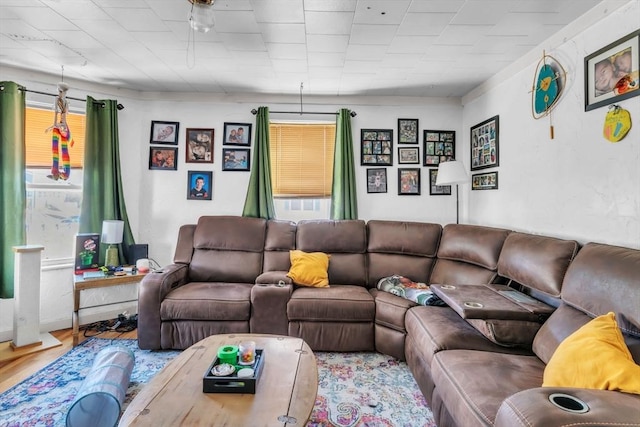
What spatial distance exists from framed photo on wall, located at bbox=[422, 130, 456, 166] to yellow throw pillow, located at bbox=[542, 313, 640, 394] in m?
2.60

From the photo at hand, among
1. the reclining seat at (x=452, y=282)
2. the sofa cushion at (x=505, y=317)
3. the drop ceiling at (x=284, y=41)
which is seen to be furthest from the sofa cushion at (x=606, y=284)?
the drop ceiling at (x=284, y=41)

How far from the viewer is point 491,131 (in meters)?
3.14

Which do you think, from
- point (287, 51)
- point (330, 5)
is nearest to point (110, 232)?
point (287, 51)

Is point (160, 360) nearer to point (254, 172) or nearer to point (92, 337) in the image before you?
point (92, 337)

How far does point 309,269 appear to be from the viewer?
9.55ft

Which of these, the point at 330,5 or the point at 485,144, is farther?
the point at 485,144

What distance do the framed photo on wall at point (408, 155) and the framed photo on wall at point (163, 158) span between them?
263 centimetres

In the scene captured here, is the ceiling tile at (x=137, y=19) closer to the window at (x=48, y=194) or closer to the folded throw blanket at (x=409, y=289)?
the window at (x=48, y=194)

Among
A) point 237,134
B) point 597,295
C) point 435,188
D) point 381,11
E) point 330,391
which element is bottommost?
point 330,391

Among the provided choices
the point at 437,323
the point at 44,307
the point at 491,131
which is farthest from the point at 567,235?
the point at 44,307

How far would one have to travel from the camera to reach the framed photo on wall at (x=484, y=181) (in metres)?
3.09

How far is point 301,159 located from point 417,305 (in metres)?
2.15

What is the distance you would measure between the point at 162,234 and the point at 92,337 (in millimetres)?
1222

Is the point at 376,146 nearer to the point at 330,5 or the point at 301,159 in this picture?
the point at 301,159
